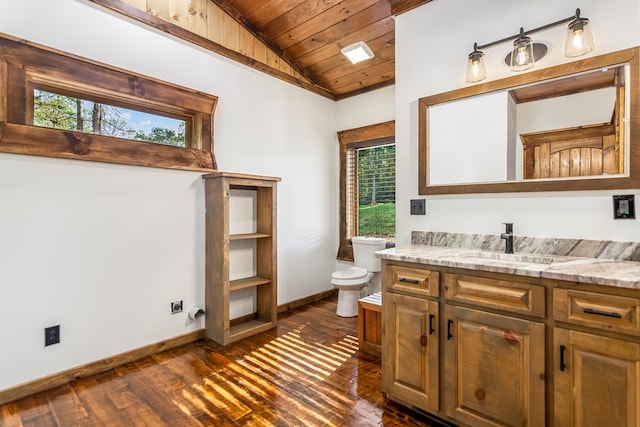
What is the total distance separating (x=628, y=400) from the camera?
3.96 feet

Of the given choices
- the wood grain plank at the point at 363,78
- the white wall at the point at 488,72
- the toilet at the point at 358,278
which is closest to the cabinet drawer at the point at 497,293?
the white wall at the point at 488,72

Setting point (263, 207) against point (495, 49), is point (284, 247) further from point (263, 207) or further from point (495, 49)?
point (495, 49)

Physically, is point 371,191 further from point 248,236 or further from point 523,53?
point 523,53

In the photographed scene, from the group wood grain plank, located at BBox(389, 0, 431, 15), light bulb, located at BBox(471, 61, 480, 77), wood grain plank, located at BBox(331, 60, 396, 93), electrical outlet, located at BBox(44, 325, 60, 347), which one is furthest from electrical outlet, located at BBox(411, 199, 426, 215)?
electrical outlet, located at BBox(44, 325, 60, 347)

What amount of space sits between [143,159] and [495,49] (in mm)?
2608

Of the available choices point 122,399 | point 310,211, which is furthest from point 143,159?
point 310,211

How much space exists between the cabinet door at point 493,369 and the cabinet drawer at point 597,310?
0.41ft

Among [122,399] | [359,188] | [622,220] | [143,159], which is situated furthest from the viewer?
[359,188]

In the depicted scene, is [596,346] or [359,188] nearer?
[596,346]

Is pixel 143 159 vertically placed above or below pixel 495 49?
below

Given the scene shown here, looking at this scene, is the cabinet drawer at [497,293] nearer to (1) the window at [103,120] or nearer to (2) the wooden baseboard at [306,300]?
(2) the wooden baseboard at [306,300]

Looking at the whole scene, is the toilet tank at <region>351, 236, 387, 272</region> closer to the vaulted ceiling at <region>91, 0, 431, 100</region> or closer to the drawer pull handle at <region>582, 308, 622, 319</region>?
the vaulted ceiling at <region>91, 0, 431, 100</region>

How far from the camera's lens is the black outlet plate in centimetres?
163

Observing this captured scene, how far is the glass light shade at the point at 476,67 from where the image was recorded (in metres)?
2.08
